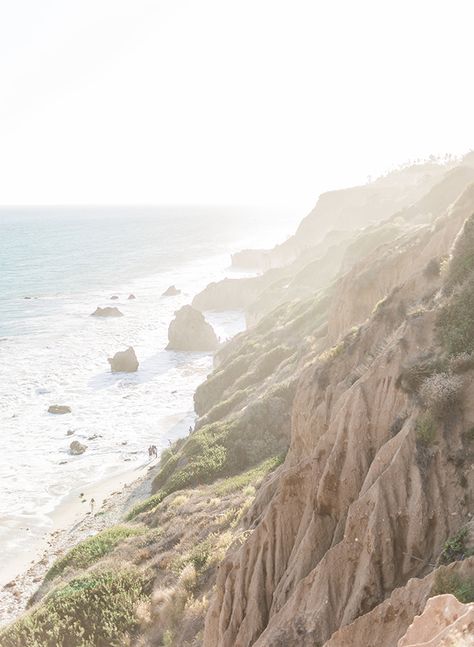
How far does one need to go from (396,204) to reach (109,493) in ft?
249

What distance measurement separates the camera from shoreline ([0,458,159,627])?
24750 millimetres

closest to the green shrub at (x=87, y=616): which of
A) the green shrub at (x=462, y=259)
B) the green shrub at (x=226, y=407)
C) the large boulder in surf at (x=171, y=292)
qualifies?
the green shrub at (x=462, y=259)

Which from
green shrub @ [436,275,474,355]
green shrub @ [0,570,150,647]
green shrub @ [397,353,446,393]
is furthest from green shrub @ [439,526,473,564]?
green shrub @ [0,570,150,647]

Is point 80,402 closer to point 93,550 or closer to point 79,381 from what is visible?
point 79,381

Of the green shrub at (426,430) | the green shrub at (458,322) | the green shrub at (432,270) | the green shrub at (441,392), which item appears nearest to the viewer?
the green shrub at (426,430)

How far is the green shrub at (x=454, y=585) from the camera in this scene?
7055 mm

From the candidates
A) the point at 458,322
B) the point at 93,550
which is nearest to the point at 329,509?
the point at 458,322

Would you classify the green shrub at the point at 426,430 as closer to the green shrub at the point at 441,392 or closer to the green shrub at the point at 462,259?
the green shrub at the point at 441,392

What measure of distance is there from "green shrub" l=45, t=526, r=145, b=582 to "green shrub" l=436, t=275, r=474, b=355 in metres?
15.7

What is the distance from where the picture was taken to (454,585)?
7309mm

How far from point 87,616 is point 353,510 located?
1112cm

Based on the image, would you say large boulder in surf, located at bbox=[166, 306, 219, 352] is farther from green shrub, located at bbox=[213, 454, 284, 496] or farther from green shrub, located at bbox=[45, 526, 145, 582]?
green shrub, located at bbox=[45, 526, 145, 582]

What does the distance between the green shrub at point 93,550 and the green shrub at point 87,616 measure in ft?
11.0

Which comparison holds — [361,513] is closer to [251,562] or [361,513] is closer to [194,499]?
[251,562]
